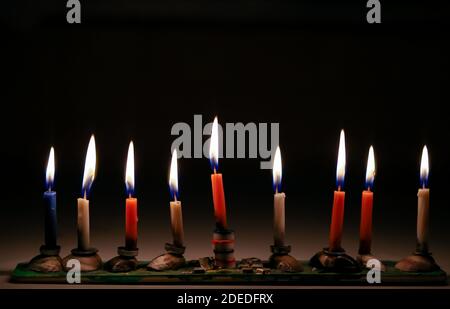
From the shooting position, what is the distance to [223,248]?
1.67m

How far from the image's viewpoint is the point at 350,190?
96.5 inches

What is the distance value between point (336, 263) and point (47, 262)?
548 millimetres

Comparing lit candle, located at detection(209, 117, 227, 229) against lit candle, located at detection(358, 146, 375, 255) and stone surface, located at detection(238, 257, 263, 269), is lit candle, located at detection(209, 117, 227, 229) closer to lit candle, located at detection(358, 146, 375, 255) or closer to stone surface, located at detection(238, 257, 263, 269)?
stone surface, located at detection(238, 257, 263, 269)

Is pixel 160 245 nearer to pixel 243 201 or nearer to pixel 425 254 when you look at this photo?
pixel 243 201

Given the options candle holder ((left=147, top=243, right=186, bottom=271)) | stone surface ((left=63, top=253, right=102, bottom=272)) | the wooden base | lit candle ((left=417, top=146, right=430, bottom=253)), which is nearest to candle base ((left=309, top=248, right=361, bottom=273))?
the wooden base

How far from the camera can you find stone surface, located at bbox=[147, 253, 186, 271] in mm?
1657

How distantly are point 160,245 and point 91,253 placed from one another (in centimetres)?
32

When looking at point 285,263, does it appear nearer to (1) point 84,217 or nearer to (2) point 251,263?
(2) point 251,263

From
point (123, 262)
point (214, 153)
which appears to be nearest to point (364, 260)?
point (214, 153)

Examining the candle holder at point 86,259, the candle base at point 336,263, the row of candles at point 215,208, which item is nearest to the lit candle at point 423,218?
the row of candles at point 215,208

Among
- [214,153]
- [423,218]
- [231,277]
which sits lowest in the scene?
[231,277]

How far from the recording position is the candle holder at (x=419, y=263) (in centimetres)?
168
